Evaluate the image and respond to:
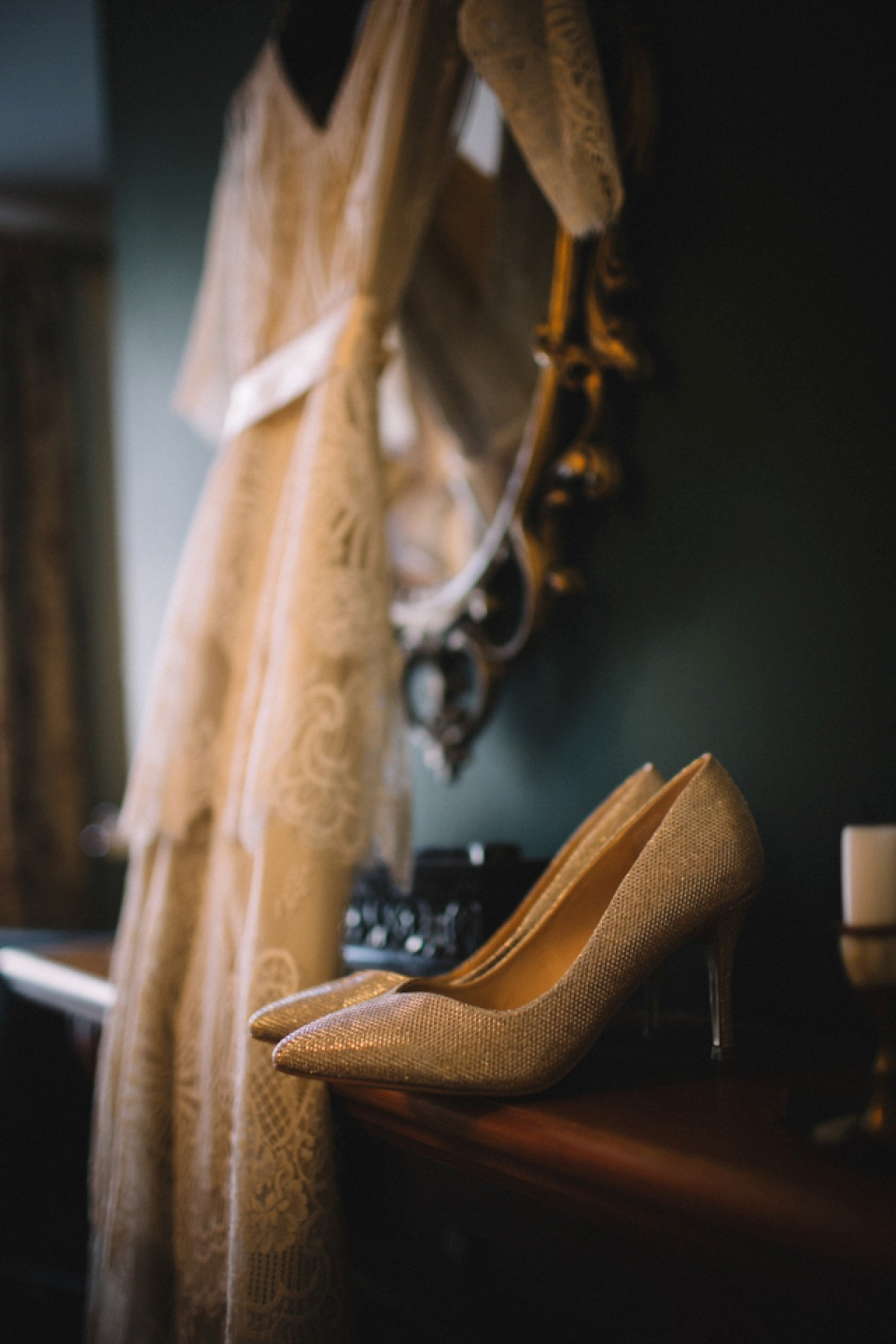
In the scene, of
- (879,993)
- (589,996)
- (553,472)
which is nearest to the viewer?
(879,993)

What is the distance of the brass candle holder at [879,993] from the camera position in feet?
1.44

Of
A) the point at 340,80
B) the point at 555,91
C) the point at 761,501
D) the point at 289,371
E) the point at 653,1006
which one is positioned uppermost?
the point at 340,80

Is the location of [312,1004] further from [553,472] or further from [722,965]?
[553,472]

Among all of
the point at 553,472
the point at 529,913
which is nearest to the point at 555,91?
the point at 553,472

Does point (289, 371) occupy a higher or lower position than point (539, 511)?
higher

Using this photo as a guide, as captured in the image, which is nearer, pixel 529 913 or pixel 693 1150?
pixel 693 1150

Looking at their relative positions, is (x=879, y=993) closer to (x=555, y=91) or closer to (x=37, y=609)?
(x=555, y=91)

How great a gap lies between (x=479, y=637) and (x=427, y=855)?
261mm

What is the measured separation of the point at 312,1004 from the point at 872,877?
34cm

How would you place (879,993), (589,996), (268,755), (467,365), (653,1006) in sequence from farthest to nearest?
(467,365)
(268,755)
(653,1006)
(589,996)
(879,993)

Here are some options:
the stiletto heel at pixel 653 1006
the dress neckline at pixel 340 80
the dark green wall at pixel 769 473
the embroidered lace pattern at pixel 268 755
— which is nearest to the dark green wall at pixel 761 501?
the dark green wall at pixel 769 473

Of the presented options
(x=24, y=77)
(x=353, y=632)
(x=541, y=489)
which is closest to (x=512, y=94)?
(x=541, y=489)

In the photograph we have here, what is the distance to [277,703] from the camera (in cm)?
86

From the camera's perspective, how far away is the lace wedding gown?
0.79 metres
